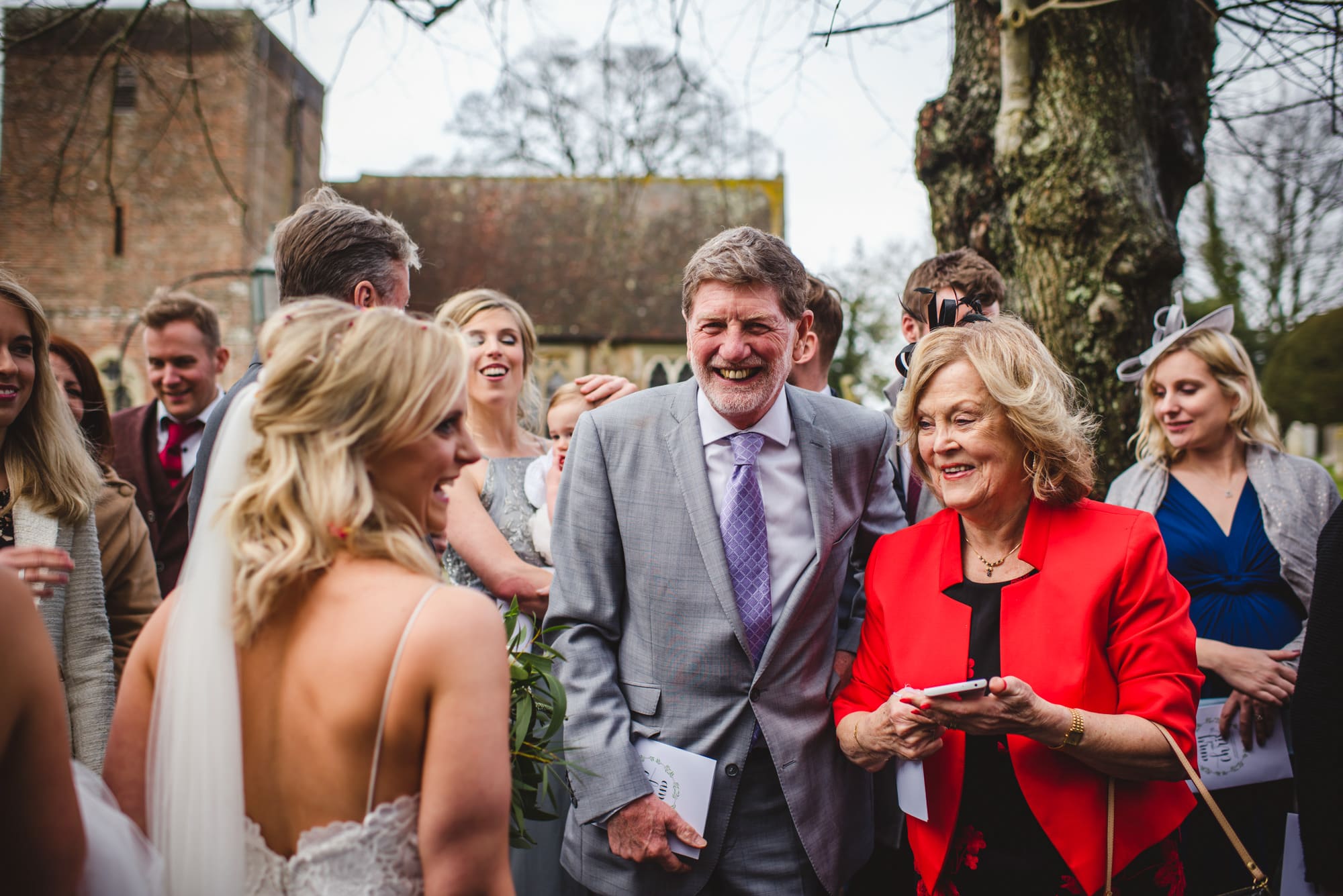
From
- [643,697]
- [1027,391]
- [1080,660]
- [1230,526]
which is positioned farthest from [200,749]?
[1230,526]

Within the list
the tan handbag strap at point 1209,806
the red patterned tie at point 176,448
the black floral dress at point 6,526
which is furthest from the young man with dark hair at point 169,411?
the tan handbag strap at point 1209,806

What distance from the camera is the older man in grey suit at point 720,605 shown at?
255 centimetres

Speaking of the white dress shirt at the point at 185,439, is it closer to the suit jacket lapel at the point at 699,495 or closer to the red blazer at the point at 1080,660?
the suit jacket lapel at the point at 699,495

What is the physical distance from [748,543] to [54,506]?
2.24 meters

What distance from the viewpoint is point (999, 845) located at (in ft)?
7.69

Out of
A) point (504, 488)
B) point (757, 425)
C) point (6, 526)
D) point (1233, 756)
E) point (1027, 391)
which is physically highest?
point (1027, 391)

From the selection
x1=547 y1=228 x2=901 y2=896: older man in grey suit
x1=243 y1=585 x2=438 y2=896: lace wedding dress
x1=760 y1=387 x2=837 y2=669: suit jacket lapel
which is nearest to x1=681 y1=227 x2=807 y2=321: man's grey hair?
x1=547 y1=228 x2=901 y2=896: older man in grey suit

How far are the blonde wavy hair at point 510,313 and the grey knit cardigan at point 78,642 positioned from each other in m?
1.67

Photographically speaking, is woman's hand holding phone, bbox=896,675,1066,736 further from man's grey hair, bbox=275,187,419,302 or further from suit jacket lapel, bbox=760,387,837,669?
man's grey hair, bbox=275,187,419,302

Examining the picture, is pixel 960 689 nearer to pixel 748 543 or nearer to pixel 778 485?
pixel 748 543

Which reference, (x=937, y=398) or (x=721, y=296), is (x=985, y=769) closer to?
(x=937, y=398)

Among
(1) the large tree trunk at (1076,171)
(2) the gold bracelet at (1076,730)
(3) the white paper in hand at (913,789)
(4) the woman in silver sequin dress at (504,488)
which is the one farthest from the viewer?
(1) the large tree trunk at (1076,171)

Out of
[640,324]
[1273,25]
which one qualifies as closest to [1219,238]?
[640,324]

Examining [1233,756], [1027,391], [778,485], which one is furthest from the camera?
[1233,756]
